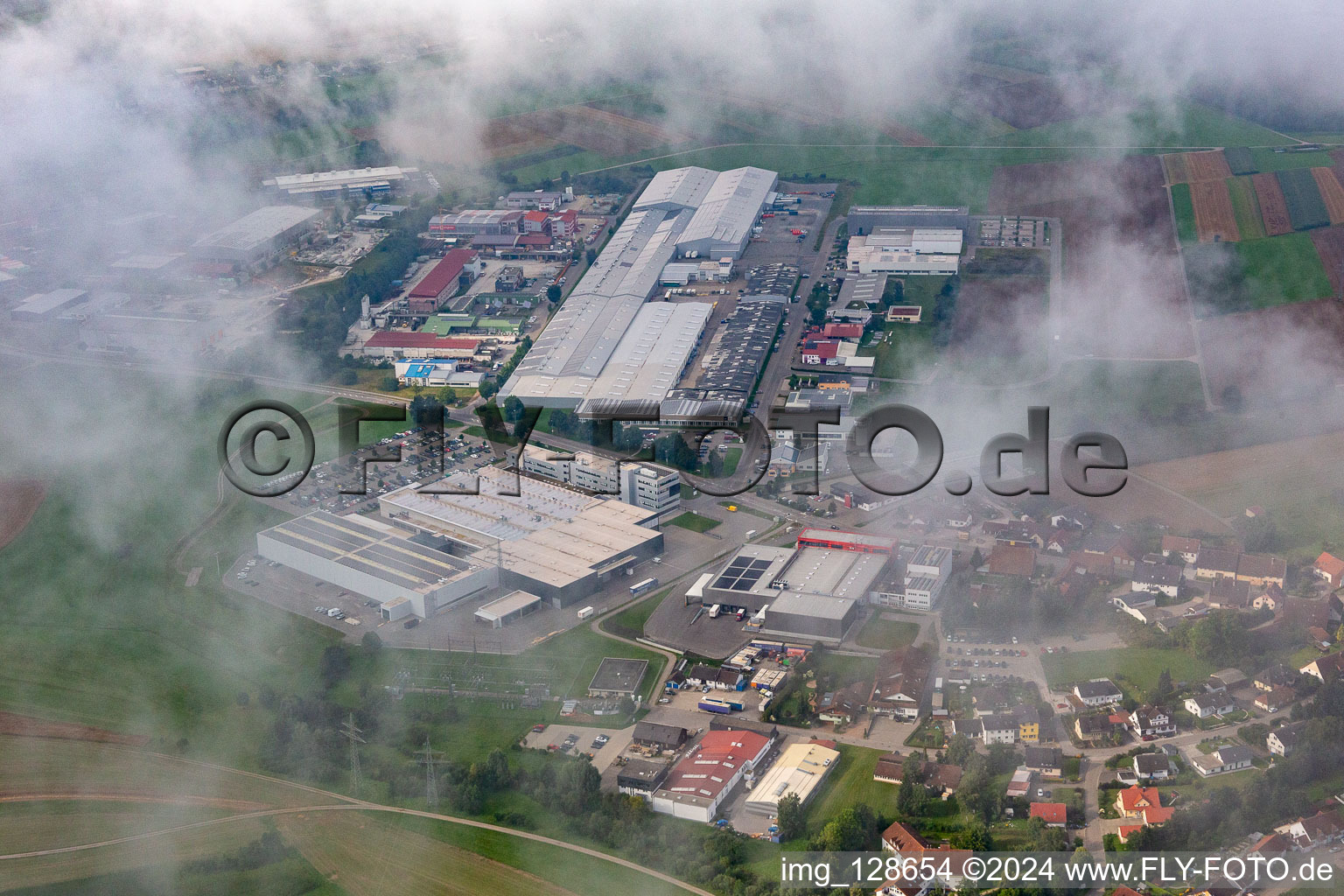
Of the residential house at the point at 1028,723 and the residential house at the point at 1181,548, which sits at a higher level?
the residential house at the point at 1181,548

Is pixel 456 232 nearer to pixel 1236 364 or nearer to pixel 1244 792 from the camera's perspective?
pixel 1236 364

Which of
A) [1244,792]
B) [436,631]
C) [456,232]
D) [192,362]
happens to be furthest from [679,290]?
[1244,792]

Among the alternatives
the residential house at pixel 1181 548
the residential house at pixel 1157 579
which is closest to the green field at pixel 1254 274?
the residential house at pixel 1181 548

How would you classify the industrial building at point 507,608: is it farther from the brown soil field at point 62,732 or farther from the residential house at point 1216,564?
the residential house at point 1216,564

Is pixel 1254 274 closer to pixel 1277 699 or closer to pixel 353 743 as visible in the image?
pixel 1277 699

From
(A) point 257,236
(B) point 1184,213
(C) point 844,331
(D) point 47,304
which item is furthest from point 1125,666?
(A) point 257,236

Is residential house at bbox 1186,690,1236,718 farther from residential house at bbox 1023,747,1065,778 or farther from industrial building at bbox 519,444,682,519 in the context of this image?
industrial building at bbox 519,444,682,519

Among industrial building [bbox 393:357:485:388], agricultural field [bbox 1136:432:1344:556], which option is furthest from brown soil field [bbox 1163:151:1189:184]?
industrial building [bbox 393:357:485:388]
